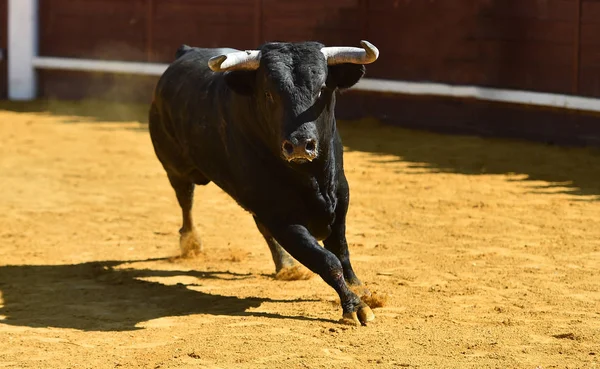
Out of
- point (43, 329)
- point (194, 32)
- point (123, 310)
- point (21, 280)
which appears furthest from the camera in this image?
point (194, 32)

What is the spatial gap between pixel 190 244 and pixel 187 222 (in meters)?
0.13

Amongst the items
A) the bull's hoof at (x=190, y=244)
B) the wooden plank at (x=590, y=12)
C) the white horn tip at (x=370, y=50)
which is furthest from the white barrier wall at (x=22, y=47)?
the white horn tip at (x=370, y=50)

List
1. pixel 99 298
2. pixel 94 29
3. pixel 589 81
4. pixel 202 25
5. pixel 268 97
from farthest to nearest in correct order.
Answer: pixel 94 29
pixel 202 25
pixel 589 81
pixel 99 298
pixel 268 97

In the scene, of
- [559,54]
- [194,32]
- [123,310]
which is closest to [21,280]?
[123,310]

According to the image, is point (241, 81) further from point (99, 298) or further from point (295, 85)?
point (99, 298)

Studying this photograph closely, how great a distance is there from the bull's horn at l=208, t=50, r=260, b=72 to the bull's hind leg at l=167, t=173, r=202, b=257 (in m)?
1.46

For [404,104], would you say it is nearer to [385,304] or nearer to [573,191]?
[573,191]

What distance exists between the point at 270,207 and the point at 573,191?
320 cm

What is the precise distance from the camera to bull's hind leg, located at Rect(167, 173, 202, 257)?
5.88 metres

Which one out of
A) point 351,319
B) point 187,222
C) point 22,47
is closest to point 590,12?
point 187,222

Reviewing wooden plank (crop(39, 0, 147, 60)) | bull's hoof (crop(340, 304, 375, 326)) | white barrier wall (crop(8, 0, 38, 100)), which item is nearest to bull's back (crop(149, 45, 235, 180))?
bull's hoof (crop(340, 304, 375, 326))

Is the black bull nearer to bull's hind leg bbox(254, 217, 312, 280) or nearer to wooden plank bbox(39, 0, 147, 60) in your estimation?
bull's hind leg bbox(254, 217, 312, 280)

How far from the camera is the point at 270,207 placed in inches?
183

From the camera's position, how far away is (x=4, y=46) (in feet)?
43.7
